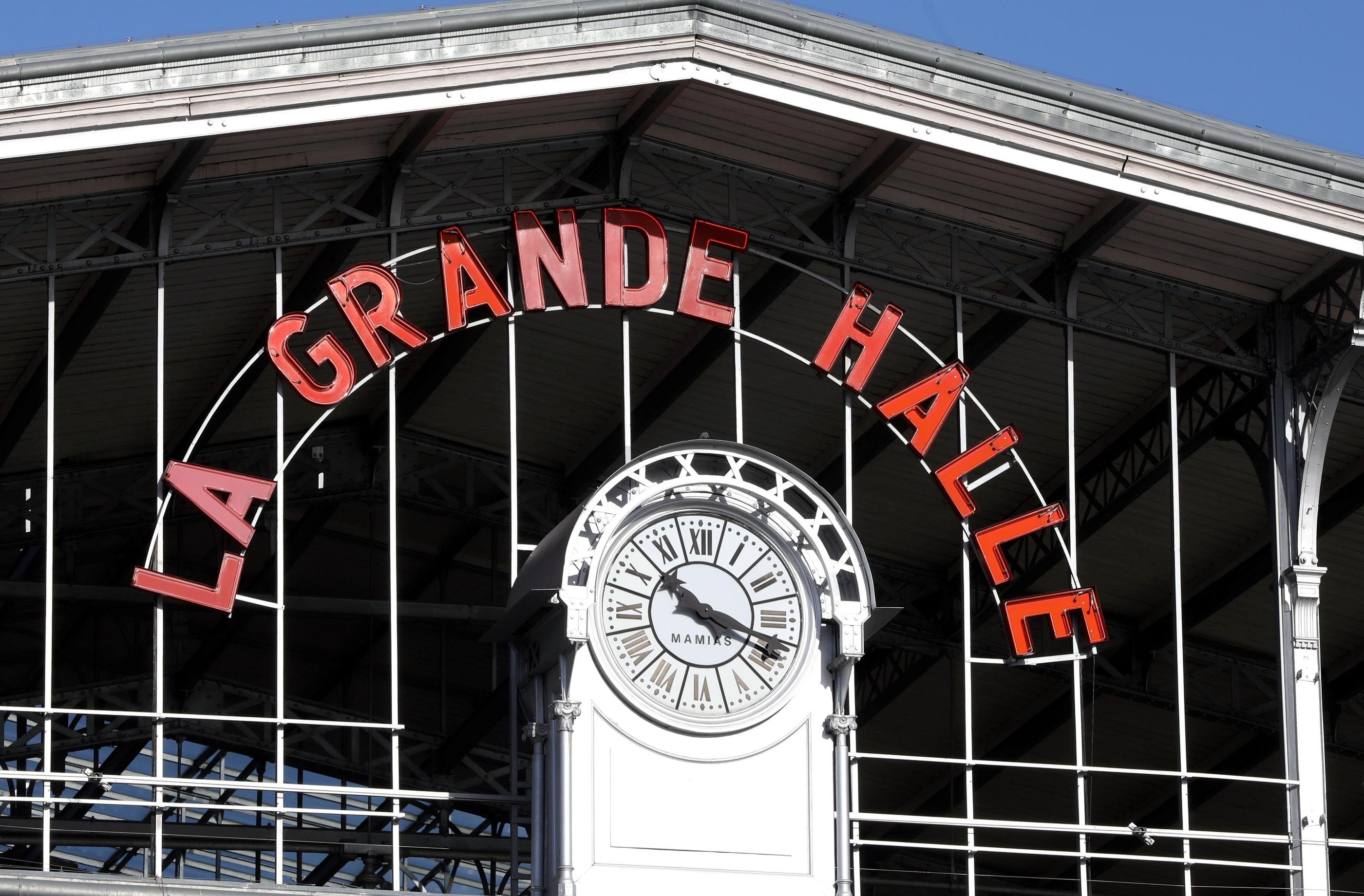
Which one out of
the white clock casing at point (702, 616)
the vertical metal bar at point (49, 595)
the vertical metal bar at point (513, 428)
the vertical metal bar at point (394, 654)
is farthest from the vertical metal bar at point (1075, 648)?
the vertical metal bar at point (49, 595)

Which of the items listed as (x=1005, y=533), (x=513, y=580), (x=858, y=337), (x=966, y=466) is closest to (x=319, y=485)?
(x=513, y=580)

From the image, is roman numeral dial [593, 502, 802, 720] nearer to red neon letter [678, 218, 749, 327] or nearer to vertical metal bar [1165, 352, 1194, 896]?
red neon letter [678, 218, 749, 327]

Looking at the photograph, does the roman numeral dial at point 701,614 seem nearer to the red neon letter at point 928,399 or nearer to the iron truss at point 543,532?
the red neon letter at point 928,399

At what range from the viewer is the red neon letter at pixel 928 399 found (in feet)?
79.8

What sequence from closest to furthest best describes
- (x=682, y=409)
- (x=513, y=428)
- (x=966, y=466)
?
(x=513, y=428) < (x=966, y=466) < (x=682, y=409)

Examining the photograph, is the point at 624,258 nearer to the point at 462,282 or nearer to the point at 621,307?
the point at 621,307

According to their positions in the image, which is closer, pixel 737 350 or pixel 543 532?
pixel 737 350

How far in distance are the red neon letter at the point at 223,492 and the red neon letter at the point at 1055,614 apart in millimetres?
7703

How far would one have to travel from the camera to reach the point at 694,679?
69.3 feet

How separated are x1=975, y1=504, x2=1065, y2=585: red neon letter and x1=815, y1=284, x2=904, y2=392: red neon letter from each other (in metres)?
2.06

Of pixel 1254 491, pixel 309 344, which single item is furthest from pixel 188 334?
pixel 1254 491

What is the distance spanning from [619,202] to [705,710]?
6175mm

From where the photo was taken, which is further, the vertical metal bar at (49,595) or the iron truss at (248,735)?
the iron truss at (248,735)

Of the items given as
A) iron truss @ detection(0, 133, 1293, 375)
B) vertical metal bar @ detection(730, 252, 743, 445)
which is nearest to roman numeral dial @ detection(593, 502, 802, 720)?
vertical metal bar @ detection(730, 252, 743, 445)
